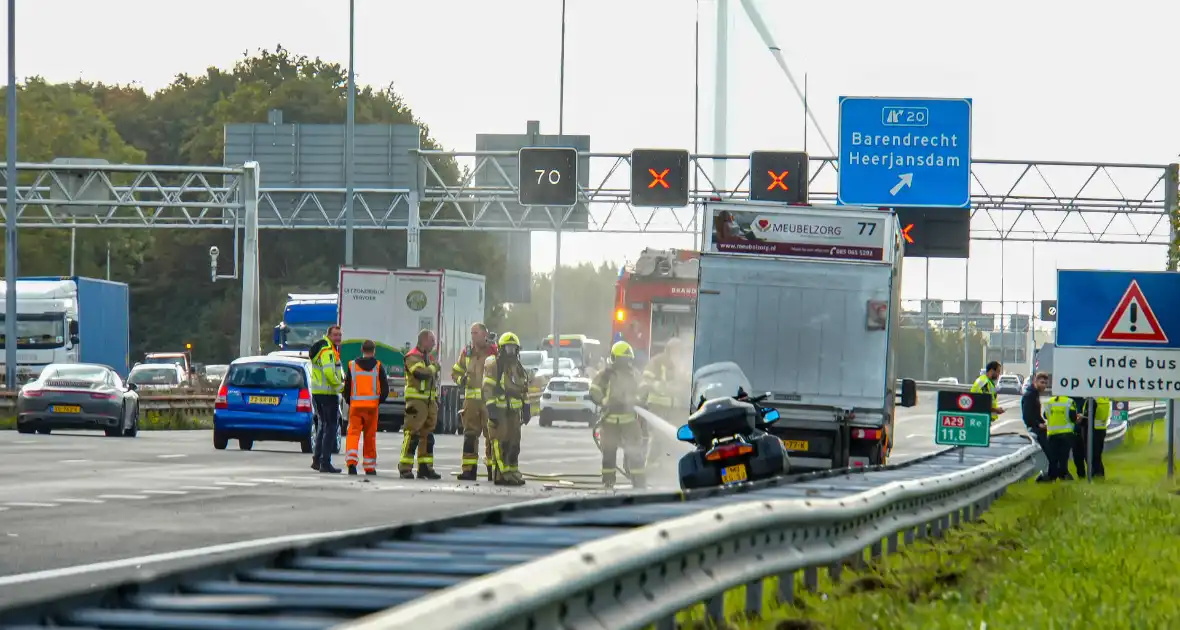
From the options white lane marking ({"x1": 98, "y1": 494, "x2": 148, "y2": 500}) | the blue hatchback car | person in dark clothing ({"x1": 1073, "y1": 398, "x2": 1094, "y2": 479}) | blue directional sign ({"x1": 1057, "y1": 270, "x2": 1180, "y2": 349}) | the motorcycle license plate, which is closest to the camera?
the motorcycle license plate

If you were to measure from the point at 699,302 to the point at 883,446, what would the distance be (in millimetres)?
2460

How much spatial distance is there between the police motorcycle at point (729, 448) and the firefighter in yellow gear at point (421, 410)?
941 cm

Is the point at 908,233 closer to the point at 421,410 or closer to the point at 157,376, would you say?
the point at 421,410

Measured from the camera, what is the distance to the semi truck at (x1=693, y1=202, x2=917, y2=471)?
21750 mm

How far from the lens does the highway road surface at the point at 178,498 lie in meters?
13.1

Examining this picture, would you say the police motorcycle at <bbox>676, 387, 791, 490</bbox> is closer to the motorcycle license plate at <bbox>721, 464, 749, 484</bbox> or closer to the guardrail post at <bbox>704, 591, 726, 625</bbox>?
the motorcycle license plate at <bbox>721, 464, 749, 484</bbox>

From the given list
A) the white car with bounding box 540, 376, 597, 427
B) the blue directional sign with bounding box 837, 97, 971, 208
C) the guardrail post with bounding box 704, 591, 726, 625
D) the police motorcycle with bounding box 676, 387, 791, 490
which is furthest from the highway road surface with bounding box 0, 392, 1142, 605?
the white car with bounding box 540, 376, 597, 427

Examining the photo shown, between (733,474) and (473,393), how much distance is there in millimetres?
9982

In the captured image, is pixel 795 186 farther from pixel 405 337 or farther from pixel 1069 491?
pixel 1069 491

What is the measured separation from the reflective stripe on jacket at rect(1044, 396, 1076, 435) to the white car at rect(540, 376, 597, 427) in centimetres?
2955

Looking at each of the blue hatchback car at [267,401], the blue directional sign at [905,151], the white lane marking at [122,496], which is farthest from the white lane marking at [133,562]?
the blue directional sign at [905,151]

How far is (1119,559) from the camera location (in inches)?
464

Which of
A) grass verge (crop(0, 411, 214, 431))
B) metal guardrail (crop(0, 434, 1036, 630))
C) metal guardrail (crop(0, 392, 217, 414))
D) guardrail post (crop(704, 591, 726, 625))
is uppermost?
metal guardrail (crop(0, 434, 1036, 630))

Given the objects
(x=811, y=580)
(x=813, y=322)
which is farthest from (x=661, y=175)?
(x=811, y=580)
